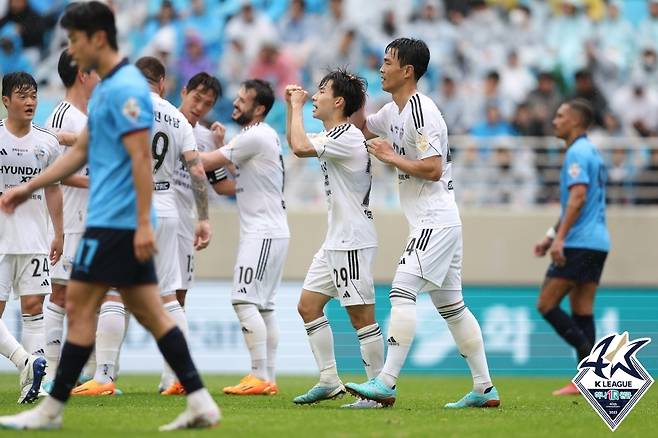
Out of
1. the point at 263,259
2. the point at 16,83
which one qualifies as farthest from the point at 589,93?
the point at 16,83

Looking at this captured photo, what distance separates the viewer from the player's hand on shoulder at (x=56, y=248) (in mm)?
9539

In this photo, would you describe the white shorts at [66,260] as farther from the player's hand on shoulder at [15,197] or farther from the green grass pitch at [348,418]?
the player's hand on shoulder at [15,197]

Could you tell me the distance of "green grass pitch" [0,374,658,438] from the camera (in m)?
7.14

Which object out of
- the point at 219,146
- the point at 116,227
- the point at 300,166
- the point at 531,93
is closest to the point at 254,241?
the point at 219,146

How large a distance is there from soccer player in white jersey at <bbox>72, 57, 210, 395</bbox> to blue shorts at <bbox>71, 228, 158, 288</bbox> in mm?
2614

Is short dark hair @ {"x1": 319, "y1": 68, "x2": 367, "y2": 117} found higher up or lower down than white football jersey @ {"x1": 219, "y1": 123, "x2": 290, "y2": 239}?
higher up

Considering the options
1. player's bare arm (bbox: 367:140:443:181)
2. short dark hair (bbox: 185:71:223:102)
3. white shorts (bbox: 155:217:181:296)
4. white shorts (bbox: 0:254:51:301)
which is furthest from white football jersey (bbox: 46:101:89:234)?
player's bare arm (bbox: 367:140:443:181)

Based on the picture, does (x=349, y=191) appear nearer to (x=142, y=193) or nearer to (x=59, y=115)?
(x=59, y=115)

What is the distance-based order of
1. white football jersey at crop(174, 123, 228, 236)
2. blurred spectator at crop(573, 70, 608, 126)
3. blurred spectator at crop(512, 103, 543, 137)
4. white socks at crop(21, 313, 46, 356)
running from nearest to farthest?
white socks at crop(21, 313, 46, 356) < white football jersey at crop(174, 123, 228, 236) < blurred spectator at crop(512, 103, 543, 137) < blurred spectator at crop(573, 70, 608, 126)

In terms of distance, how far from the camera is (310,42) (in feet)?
66.1

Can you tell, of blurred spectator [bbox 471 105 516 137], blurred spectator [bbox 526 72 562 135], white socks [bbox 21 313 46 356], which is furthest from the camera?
blurred spectator [bbox 471 105 516 137]

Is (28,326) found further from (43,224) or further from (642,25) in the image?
(642,25)

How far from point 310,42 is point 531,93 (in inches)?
155

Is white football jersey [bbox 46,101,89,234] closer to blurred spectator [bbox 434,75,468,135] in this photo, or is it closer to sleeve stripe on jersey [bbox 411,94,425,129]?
sleeve stripe on jersey [bbox 411,94,425,129]
